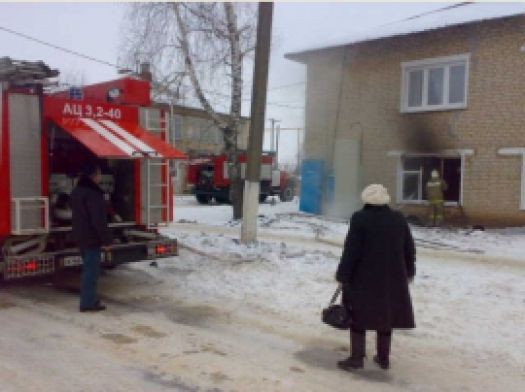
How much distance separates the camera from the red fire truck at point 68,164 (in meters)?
6.44

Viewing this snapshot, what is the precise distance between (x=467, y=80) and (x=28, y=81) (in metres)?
12.3

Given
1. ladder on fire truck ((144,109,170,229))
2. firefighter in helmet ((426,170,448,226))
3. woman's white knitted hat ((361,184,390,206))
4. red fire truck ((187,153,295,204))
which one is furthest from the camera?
red fire truck ((187,153,295,204))

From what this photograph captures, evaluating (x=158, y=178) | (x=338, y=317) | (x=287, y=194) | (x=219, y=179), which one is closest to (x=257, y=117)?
(x=158, y=178)

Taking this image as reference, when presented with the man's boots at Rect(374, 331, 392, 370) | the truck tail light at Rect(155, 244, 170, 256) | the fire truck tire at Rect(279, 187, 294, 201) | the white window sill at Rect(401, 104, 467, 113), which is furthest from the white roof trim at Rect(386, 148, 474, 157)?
the fire truck tire at Rect(279, 187, 294, 201)

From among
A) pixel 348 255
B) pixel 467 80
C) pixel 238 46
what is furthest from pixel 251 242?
pixel 467 80

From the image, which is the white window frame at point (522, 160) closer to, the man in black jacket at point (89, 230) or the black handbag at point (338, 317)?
the black handbag at point (338, 317)

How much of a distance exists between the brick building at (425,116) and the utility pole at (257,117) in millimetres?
7375

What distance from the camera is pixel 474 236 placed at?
44.5 feet

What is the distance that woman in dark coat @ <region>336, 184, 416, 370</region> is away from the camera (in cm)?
449

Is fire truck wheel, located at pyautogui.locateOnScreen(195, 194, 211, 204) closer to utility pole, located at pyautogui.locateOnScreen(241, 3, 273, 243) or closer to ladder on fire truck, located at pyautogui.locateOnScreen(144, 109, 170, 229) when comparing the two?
utility pole, located at pyautogui.locateOnScreen(241, 3, 273, 243)

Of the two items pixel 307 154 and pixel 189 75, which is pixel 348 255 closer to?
pixel 189 75

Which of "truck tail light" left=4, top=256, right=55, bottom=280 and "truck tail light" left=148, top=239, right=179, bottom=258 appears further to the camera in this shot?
"truck tail light" left=148, top=239, right=179, bottom=258

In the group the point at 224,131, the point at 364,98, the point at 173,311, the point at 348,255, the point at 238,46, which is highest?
the point at 238,46

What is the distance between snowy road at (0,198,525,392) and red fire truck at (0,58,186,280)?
2.13ft
